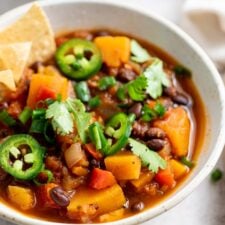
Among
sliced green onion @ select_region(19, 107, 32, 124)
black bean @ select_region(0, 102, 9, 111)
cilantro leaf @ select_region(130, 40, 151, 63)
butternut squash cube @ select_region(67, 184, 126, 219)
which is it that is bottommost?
butternut squash cube @ select_region(67, 184, 126, 219)

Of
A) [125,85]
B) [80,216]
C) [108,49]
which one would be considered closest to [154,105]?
[125,85]

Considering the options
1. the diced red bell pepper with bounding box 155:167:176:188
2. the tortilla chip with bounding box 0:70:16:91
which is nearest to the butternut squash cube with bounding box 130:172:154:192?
the diced red bell pepper with bounding box 155:167:176:188

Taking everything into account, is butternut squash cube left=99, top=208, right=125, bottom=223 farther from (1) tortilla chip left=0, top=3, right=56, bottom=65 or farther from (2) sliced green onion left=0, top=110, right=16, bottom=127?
(1) tortilla chip left=0, top=3, right=56, bottom=65

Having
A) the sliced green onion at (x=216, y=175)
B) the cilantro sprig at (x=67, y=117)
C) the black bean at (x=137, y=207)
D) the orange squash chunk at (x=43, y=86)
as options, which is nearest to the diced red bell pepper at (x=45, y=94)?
the orange squash chunk at (x=43, y=86)

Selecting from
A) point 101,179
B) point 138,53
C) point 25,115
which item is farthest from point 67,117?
point 138,53

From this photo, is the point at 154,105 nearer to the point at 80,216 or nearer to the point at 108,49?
the point at 108,49

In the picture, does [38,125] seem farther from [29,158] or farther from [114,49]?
[114,49]

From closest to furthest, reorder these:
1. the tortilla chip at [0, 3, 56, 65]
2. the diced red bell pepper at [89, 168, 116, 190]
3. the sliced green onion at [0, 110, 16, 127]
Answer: the diced red bell pepper at [89, 168, 116, 190]
the sliced green onion at [0, 110, 16, 127]
the tortilla chip at [0, 3, 56, 65]

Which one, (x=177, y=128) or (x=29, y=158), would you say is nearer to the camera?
(x=29, y=158)
